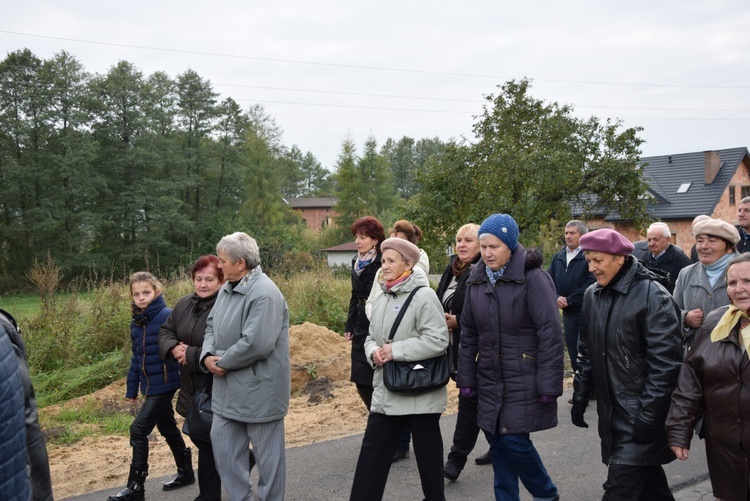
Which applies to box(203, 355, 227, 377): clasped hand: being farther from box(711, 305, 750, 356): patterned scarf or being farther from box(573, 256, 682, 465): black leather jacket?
box(711, 305, 750, 356): patterned scarf

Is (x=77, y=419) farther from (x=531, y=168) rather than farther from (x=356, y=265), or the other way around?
(x=531, y=168)

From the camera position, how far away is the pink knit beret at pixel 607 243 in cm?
407

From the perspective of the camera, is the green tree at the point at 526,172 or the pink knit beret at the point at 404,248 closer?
the pink knit beret at the point at 404,248

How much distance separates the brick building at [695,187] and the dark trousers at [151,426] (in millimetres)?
38478

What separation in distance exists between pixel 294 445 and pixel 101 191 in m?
45.8

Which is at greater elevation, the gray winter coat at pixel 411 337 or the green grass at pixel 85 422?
the gray winter coat at pixel 411 337

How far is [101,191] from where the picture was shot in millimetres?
48062

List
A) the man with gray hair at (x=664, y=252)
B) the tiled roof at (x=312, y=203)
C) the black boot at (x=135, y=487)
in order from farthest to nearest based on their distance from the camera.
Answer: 1. the tiled roof at (x=312, y=203)
2. the man with gray hair at (x=664, y=252)
3. the black boot at (x=135, y=487)

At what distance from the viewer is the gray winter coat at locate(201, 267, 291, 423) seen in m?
4.46

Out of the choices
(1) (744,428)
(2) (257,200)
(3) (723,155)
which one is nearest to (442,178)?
(1) (744,428)

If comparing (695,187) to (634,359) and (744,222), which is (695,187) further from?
(634,359)

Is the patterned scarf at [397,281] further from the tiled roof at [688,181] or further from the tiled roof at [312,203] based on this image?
the tiled roof at [312,203]

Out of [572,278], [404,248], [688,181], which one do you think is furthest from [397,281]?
[688,181]

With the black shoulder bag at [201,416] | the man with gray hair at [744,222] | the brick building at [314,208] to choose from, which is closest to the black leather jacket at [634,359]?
the black shoulder bag at [201,416]
